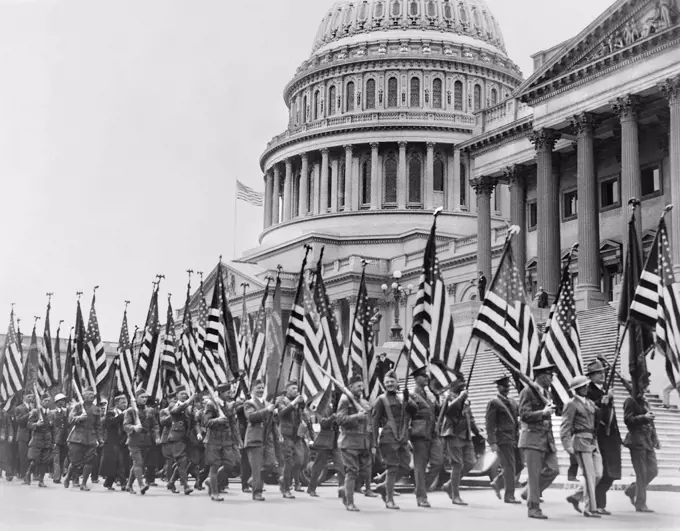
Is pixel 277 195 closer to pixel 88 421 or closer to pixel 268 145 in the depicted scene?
pixel 268 145

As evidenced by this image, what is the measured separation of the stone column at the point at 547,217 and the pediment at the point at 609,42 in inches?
64.1

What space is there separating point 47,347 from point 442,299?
1766 centimetres

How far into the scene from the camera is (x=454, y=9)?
96000 mm

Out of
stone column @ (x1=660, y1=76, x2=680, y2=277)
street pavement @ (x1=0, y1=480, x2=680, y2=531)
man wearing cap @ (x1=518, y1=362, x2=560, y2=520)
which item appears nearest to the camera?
street pavement @ (x1=0, y1=480, x2=680, y2=531)

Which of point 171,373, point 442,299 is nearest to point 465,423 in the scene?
point 442,299

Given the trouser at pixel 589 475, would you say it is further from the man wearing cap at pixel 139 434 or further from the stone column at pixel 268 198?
the stone column at pixel 268 198

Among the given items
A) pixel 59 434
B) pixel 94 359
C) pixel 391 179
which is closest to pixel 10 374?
pixel 94 359

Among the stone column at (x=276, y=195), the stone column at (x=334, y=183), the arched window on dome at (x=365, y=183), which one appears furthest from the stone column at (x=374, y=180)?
the stone column at (x=276, y=195)

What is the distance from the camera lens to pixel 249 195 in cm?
9356

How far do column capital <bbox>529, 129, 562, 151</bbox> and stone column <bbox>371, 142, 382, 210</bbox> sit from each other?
1720 inches

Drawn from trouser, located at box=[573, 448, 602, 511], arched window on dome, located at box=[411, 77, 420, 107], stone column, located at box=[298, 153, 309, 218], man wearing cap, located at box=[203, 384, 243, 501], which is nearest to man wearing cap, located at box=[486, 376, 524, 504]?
trouser, located at box=[573, 448, 602, 511]

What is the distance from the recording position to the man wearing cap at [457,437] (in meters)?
17.4

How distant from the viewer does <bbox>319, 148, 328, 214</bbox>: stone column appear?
Answer: 90500mm

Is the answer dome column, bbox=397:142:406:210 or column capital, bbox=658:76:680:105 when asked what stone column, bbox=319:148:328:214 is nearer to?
dome column, bbox=397:142:406:210
